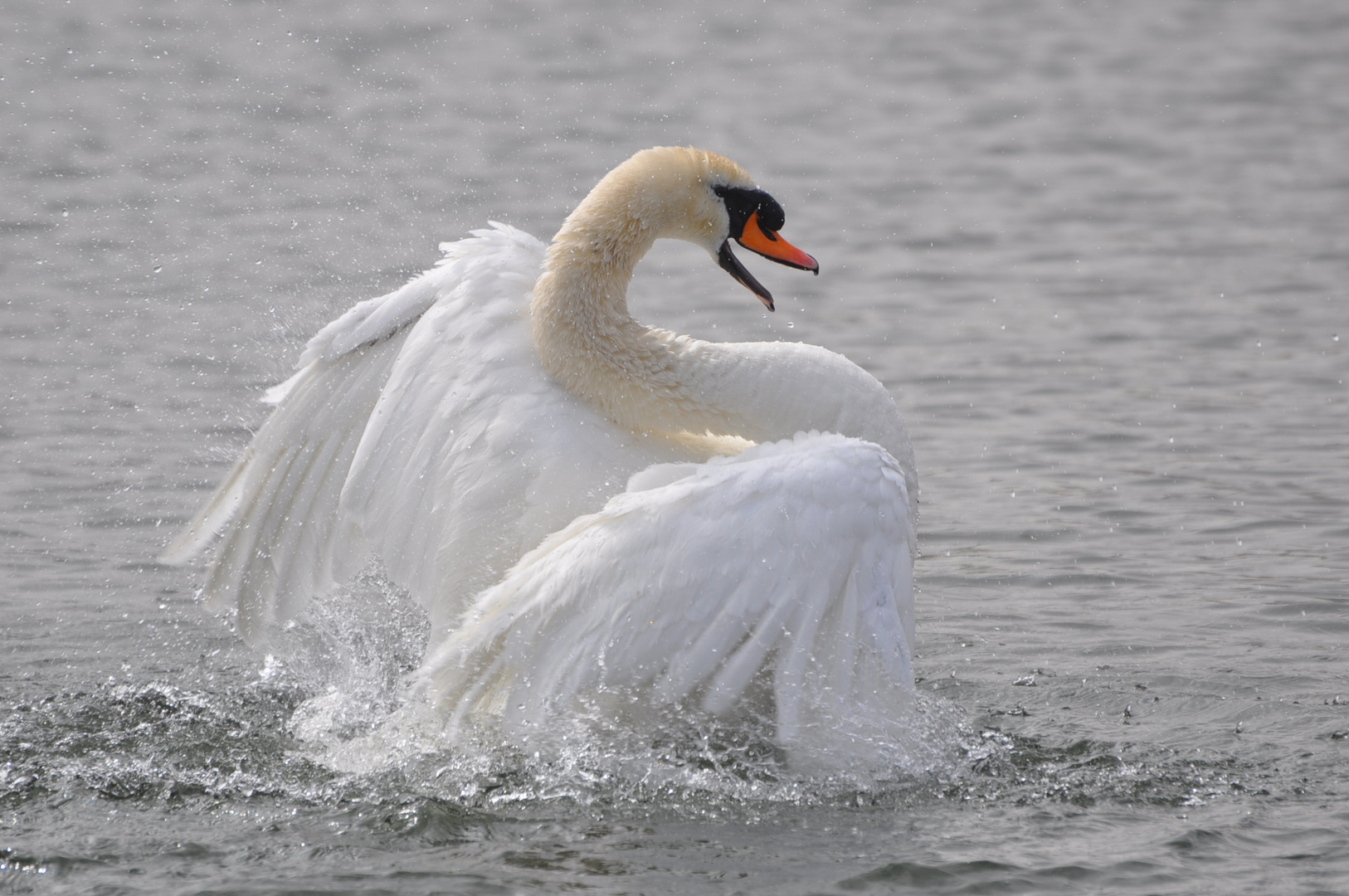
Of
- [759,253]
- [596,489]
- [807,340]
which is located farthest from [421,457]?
[807,340]

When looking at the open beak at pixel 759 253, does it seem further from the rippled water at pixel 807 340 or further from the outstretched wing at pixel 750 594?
the rippled water at pixel 807 340

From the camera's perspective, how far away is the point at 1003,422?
30.8 ft

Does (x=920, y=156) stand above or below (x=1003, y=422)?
above

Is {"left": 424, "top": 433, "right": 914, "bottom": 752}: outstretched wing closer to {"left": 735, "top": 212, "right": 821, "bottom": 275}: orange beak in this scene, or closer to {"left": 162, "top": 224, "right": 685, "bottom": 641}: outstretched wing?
{"left": 162, "top": 224, "right": 685, "bottom": 641}: outstretched wing

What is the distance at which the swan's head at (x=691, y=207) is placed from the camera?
5922mm

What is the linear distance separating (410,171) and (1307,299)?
262 inches

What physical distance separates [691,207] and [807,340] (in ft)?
14.6

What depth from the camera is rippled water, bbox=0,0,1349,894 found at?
16.5 ft

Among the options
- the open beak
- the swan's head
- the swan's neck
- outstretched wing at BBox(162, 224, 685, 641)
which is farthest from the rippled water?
the swan's head

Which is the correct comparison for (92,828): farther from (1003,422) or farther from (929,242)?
(929,242)

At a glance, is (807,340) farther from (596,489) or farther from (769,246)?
(596,489)

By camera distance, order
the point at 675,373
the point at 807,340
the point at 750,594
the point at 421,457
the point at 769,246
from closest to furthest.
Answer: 1. the point at 750,594
2. the point at 421,457
3. the point at 675,373
4. the point at 769,246
5. the point at 807,340

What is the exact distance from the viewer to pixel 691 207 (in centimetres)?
605

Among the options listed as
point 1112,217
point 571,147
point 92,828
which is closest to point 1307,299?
point 1112,217
